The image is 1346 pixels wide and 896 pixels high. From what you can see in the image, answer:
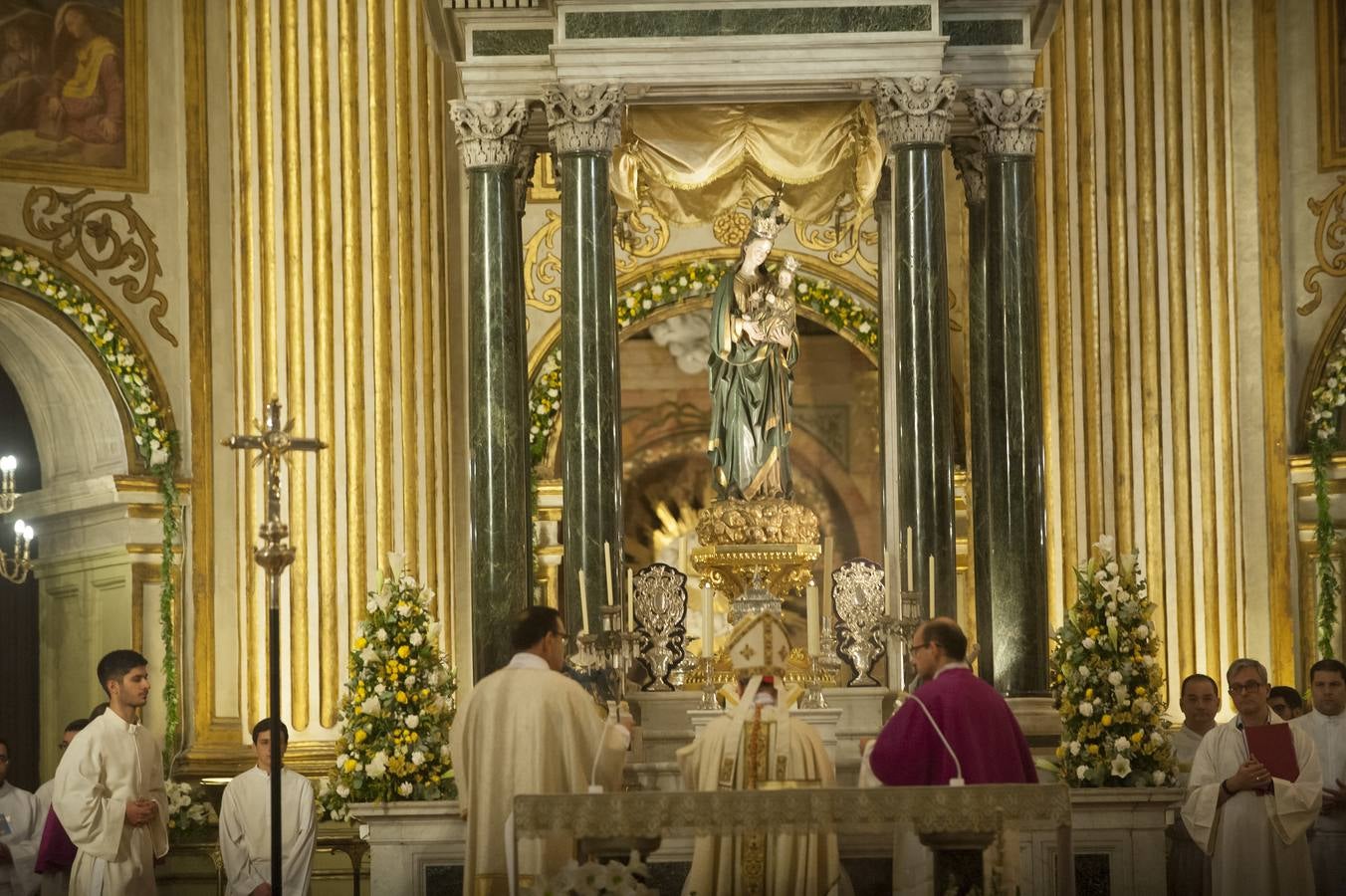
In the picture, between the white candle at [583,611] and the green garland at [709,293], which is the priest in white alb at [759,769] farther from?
the green garland at [709,293]

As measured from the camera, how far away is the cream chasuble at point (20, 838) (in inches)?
490

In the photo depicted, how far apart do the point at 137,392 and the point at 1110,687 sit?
747 centimetres

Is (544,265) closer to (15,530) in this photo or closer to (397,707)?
(15,530)

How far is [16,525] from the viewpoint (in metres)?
15.3

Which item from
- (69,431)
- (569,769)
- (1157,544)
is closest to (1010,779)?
(569,769)

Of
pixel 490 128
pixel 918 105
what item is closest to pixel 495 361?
pixel 490 128

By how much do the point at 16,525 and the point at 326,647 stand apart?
2288mm

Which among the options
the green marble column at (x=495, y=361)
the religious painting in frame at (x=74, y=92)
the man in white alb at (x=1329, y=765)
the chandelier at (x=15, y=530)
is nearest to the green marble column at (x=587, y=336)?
the green marble column at (x=495, y=361)

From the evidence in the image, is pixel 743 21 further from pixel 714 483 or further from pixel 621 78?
pixel 714 483

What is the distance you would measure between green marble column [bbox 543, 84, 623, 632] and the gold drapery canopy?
828mm

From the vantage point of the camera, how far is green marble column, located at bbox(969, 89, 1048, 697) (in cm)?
1312

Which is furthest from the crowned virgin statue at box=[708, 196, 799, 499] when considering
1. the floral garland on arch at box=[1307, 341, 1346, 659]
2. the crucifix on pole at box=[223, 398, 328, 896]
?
the floral garland on arch at box=[1307, 341, 1346, 659]

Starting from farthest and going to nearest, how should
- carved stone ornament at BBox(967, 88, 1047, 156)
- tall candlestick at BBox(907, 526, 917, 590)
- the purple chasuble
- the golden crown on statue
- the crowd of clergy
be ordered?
1. the golden crown on statue
2. carved stone ornament at BBox(967, 88, 1047, 156)
3. tall candlestick at BBox(907, 526, 917, 590)
4. the crowd of clergy
5. the purple chasuble

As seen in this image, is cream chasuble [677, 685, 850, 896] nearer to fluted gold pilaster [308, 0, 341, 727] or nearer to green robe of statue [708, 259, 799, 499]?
green robe of statue [708, 259, 799, 499]
